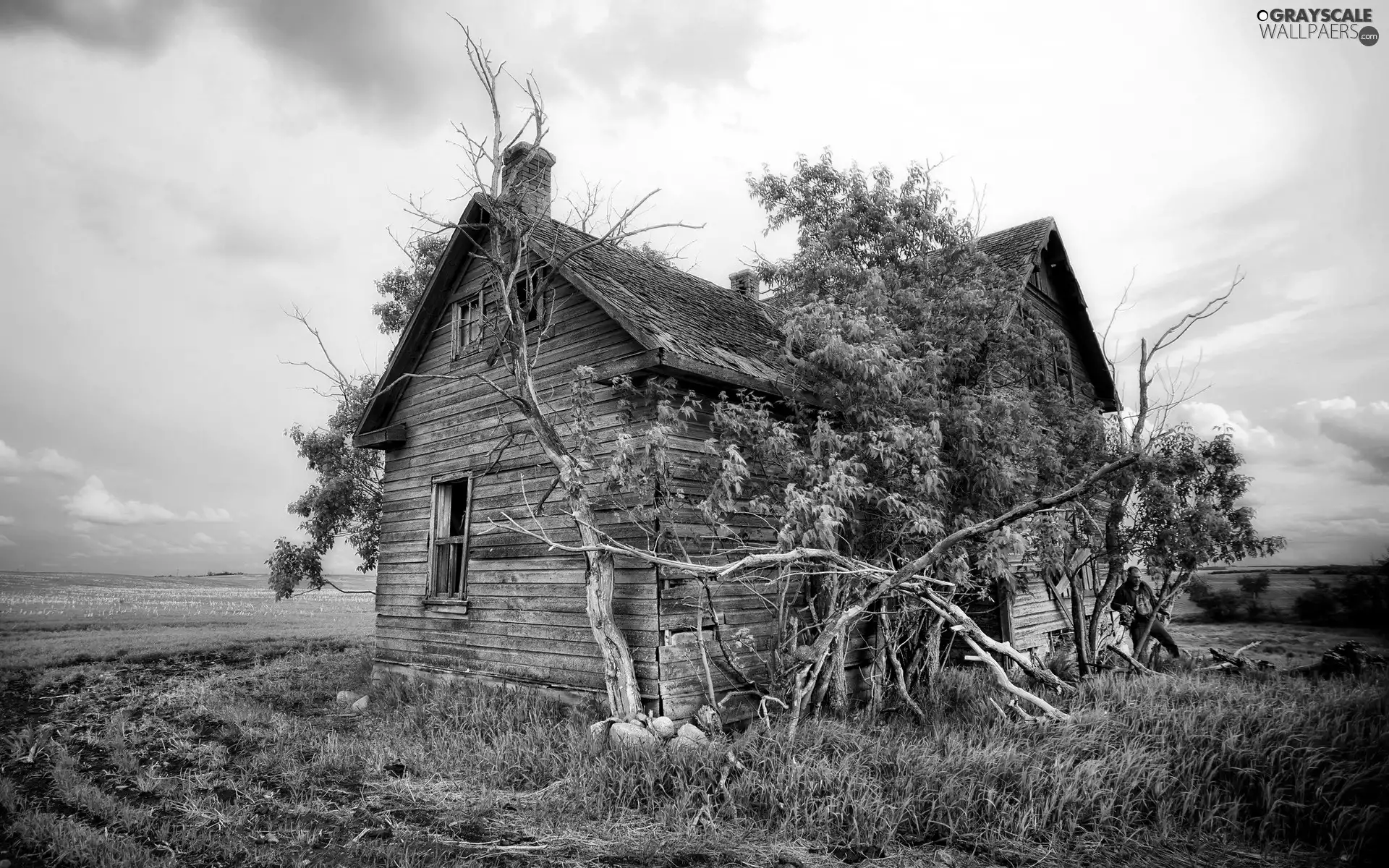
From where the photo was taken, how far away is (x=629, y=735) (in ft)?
20.8

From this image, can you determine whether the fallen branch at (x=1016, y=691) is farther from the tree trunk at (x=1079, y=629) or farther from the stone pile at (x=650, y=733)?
the tree trunk at (x=1079, y=629)

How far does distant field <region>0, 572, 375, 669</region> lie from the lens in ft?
51.4

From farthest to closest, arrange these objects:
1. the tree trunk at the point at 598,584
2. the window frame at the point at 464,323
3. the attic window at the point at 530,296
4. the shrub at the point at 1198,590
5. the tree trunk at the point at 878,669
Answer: the shrub at the point at 1198,590
the window frame at the point at 464,323
the attic window at the point at 530,296
the tree trunk at the point at 878,669
the tree trunk at the point at 598,584

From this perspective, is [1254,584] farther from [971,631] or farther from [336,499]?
[336,499]

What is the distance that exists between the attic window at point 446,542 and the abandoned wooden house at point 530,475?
25mm

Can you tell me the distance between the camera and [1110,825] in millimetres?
5000

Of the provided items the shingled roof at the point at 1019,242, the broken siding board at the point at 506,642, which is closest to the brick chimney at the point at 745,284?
the shingled roof at the point at 1019,242

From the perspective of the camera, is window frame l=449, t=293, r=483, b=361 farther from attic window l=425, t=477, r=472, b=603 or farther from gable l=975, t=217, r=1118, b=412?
gable l=975, t=217, r=1118, b=412

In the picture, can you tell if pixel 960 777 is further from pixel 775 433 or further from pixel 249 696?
pixel 249 696

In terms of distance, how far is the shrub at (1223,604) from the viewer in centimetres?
1541

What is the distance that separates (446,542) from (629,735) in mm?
5420

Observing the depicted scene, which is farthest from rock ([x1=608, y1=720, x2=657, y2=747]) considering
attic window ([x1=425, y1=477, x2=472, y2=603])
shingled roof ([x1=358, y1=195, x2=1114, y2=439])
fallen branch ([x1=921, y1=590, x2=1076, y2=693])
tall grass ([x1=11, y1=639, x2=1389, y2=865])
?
attic window ([x1=425, y1=477, x2=472, y2=603])

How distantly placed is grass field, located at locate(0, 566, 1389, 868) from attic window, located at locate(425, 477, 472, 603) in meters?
2.60

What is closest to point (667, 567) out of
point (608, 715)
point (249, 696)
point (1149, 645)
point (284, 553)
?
point (608, 715)
